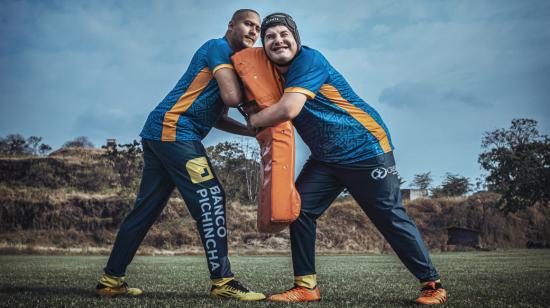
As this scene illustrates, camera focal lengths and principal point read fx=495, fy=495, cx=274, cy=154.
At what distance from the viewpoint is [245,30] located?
385 centimetres

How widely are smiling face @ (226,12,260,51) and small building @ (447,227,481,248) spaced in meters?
34.4

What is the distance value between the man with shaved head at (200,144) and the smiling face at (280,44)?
1.22ft

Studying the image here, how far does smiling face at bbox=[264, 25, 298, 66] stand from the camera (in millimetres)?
3326

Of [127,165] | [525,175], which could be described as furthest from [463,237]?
[127,165]

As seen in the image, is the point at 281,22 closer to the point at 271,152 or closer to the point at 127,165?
the point at 271,152

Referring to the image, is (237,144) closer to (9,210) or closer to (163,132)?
(9,210)

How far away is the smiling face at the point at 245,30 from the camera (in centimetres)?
385

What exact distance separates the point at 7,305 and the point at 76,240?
33809mm

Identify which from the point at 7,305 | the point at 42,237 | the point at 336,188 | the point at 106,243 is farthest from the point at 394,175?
the point at 42,237

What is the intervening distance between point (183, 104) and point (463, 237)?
116 ft

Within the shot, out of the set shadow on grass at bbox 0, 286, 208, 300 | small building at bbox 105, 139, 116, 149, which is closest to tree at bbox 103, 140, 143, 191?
small building at bbox 105, 139, 116, 149

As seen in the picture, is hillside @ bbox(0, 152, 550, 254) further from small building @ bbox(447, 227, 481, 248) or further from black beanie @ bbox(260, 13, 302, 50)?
black beanie @ bbox(260, 13, 302, 50)

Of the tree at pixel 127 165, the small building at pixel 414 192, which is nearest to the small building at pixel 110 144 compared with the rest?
the tree at pixel 127 165

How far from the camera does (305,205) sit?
12.7ft
